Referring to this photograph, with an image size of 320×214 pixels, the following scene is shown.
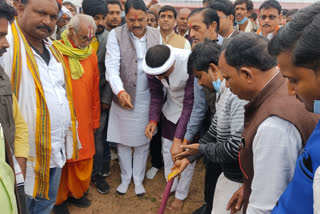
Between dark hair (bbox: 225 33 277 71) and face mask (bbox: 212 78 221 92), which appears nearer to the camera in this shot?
dark hair (bbox: 225 33 277 71)

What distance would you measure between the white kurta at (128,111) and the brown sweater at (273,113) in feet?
5.84

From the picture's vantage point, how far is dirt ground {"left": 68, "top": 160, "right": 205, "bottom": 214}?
2.96 meters

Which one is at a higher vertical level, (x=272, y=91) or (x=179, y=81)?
(x=272, y=91)

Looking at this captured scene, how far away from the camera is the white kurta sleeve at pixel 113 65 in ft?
9.43

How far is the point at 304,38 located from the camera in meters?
0.81

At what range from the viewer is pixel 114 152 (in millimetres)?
4062

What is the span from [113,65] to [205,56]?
127cm

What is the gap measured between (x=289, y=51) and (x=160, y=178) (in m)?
2.93

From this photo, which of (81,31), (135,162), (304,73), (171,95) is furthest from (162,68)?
→ (304,73)

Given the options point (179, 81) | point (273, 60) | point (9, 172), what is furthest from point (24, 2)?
point (273, 60)

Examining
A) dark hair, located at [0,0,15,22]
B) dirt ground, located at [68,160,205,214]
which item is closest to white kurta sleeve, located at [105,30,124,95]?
dirt ground, located at [68,160,205,214]

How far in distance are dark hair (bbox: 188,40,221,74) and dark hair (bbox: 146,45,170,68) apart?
0.62 m

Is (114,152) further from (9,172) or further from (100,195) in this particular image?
(9,172)

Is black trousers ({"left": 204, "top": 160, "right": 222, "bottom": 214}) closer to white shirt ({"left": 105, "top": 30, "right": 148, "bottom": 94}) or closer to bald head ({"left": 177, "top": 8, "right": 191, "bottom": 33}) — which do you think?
white shirt ({"left": 105, "top": 30, "right": 148, "bottom": 94})
